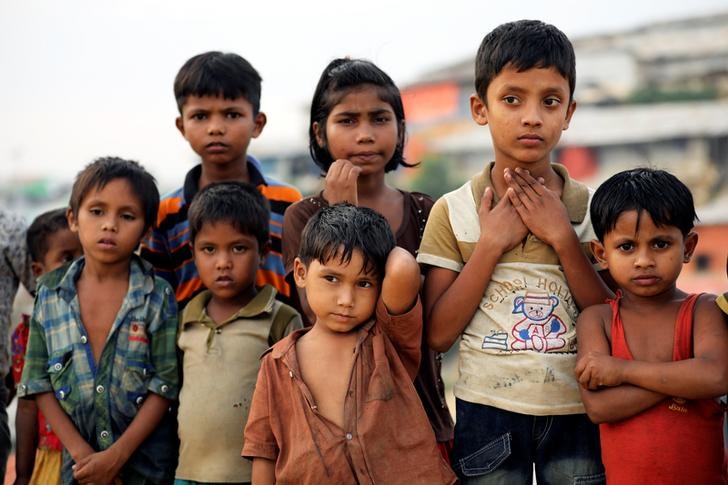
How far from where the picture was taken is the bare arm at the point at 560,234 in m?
2.92

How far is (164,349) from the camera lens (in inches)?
134

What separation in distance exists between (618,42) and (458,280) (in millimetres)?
19138

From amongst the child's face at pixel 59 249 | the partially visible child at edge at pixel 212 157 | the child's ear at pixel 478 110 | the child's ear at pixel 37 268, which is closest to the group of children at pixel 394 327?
the child's ear at pixel 478 110

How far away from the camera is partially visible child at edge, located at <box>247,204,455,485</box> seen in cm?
278

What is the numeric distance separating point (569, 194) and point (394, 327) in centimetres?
75

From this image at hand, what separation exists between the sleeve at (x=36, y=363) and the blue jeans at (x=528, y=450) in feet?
4.90

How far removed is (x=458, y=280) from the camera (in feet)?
9.72

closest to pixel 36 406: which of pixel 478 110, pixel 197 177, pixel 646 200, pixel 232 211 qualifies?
pixel 232 211

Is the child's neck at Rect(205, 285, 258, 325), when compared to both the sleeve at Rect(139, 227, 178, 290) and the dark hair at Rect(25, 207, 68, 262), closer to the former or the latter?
the sleeve at Rect(139, 227, 178, 290)

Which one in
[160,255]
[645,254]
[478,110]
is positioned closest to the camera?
[645,254]

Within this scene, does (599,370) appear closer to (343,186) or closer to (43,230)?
(343,186)

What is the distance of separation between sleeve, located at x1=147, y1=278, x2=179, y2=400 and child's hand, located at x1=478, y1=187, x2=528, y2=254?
1.21 meters

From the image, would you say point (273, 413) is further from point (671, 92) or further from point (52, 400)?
point (671, 92)

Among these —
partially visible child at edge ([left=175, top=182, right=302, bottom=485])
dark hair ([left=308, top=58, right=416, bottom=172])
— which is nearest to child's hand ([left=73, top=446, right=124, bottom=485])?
partially visible child at edge ([left=175, top=182, right=302, bottom=485])
